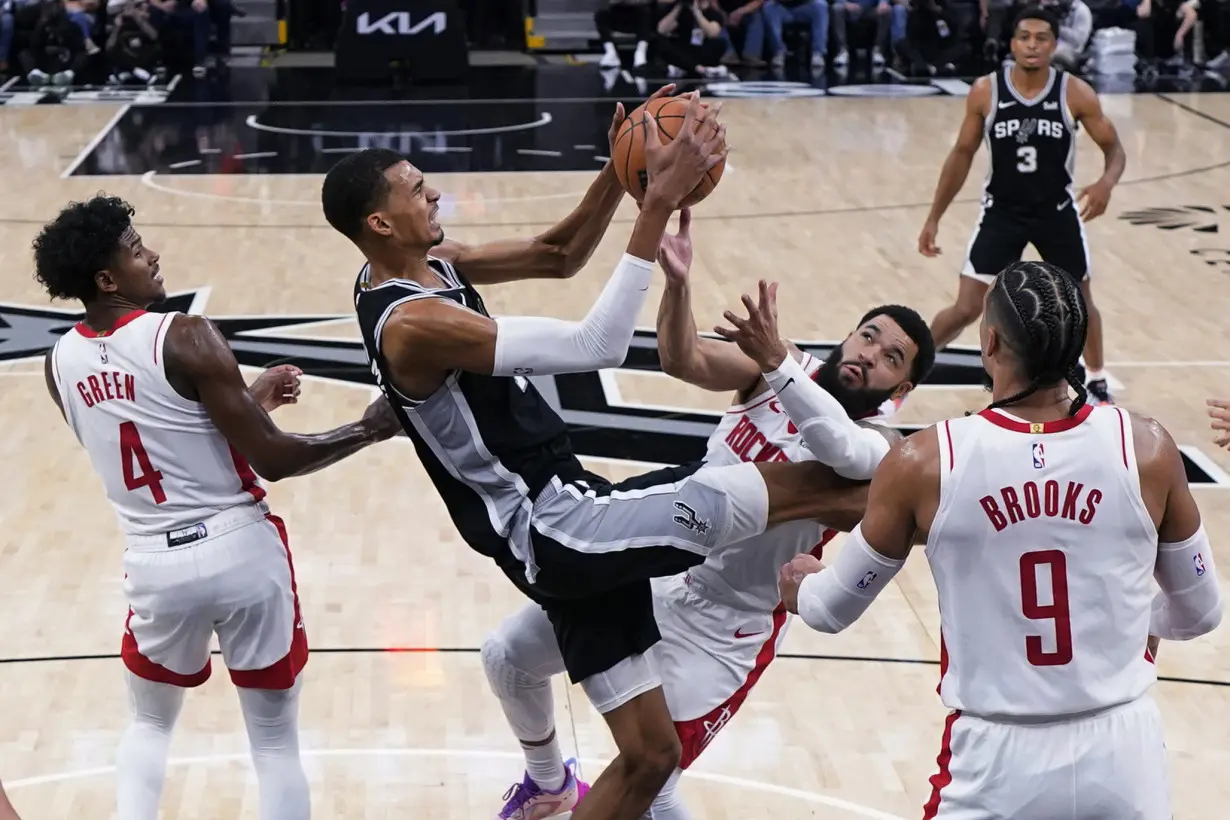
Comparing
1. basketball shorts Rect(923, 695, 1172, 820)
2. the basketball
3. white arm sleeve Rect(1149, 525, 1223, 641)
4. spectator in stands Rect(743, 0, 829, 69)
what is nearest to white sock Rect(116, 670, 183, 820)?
the basketball

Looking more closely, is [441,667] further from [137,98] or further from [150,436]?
[137,98]

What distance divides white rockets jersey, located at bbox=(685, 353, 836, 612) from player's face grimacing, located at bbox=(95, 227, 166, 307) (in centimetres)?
144

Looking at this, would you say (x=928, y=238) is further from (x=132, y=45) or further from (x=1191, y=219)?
(x=132, y=45)

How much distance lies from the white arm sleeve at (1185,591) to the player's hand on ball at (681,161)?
1.27m

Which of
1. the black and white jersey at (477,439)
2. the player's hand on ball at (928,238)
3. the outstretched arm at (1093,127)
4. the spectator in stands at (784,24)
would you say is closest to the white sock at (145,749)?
the black and white jersey at (477,439)

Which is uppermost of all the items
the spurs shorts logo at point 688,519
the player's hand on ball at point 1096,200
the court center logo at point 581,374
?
the spurs shorts logo at point 688,519

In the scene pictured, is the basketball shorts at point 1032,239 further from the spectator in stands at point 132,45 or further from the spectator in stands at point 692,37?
the spectator in stands at point 132,45

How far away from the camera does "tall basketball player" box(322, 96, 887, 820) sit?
3559mm

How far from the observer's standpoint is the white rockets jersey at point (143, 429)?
148 inches

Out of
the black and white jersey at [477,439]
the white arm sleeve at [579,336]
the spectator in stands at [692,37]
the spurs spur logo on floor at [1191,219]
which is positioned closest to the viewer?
the white arm sleeve at [579,336]

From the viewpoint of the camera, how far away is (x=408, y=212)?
3768 millimetres

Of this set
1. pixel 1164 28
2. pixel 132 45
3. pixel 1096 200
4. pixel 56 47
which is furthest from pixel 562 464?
pixel 1164 28

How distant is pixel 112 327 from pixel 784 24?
17.6 metres

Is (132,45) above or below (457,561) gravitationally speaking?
below
